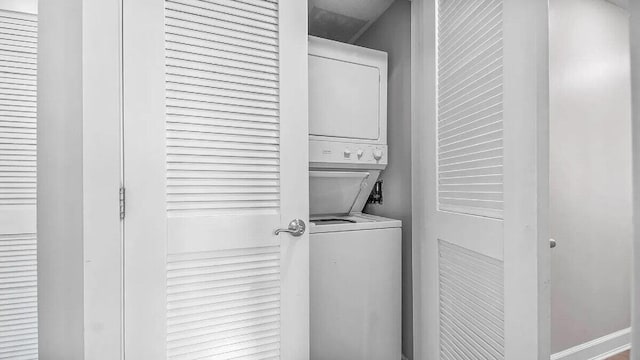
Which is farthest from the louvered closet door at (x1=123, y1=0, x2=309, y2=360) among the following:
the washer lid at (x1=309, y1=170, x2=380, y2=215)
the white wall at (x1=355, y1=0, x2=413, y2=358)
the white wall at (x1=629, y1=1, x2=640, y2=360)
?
the white wall at (x1=629, y1=1, x2=640, y2=360)

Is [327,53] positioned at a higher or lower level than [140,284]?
higher

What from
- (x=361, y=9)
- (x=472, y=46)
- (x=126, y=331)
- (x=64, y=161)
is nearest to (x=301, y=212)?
(x=126, y=331)

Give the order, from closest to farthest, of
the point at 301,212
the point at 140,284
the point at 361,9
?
the point at 140,284 < the point at 301,212 < the point at 361,9

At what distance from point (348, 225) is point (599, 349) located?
5.83ft

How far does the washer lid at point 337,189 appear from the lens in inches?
73.5

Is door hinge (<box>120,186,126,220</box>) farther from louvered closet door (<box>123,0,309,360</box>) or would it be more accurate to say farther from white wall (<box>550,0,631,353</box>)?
white wall (<box>550,0,631,353</box>)

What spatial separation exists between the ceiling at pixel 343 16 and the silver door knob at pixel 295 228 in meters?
1.50

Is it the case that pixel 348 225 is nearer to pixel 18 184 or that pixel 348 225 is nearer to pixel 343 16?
pixel 18 184

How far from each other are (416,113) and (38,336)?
1901mm

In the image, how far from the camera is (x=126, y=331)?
109 centimetres

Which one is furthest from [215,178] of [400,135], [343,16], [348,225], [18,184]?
[343,16]

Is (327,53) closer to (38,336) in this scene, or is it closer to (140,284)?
(140,284)

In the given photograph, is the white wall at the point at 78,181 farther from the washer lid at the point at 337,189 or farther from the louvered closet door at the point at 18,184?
the washer lid at the point at 337,189

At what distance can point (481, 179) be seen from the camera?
3.90 feet
